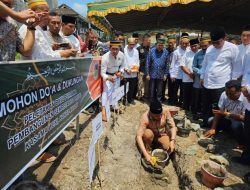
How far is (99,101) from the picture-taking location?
647 centimetres

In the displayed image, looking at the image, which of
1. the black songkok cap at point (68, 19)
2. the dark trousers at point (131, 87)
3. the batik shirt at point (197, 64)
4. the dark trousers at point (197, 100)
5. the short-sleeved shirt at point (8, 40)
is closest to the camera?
the short-sleeved shirt at point (8, 40)

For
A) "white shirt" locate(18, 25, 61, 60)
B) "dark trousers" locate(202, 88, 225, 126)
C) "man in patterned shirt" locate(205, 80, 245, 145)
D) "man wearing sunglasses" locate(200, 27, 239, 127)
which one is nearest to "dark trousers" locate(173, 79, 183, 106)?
"dark trousers" locate(202, 88, 225, 126)

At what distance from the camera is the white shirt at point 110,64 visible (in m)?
5.95

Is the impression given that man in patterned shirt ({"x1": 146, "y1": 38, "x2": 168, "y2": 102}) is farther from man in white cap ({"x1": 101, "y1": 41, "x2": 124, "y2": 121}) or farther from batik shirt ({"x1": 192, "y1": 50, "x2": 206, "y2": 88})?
man in white cap ({"x1": 101, "y1": 41, "x2": 124, "y2": 121})

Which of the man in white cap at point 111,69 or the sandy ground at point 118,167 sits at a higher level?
the man in white cap at point 111,69

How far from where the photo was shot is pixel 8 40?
248 cm

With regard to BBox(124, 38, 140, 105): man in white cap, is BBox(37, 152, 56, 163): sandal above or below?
below

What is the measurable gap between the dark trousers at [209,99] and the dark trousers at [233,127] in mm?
299

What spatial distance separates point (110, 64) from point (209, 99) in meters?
2.28

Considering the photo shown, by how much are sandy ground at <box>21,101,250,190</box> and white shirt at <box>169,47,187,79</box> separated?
7.07 ft

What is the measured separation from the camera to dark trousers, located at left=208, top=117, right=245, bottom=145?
4.73 m

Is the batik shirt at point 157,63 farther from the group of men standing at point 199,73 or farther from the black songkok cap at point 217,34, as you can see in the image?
the black songkok cap at point 217,34

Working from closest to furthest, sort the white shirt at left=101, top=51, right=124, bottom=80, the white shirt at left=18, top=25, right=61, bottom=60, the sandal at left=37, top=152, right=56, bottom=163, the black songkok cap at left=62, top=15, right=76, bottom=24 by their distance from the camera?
the white shirt at left=18, top=25, right=61, bottom=60 → the sandal at left=37, top=152, right=56, bottom=163 → the black songkok cap at left=62, top=15, right=76, bottom=24 → the white shirt at left=101, top=51, right=124, bottom=80

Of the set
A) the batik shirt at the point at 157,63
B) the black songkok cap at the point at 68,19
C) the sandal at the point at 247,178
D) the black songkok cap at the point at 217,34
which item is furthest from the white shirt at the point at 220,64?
the black songkok cap at the point at 68,19
